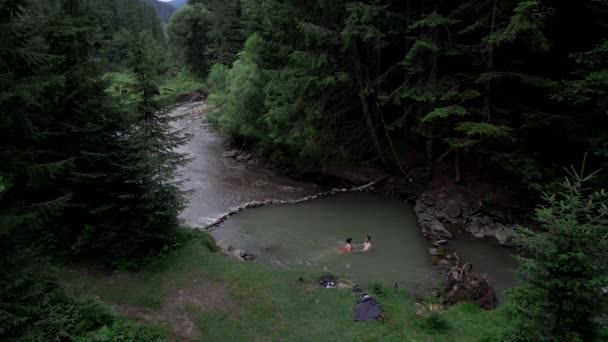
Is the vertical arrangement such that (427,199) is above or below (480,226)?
above

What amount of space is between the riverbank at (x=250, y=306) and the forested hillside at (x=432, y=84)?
8.17 meters

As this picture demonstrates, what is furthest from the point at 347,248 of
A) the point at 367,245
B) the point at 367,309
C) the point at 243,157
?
the point at 243,157

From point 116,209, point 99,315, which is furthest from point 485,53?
point 99,315

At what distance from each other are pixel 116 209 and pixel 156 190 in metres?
1.62

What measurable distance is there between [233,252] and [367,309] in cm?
614

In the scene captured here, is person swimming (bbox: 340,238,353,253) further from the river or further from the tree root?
the tree root

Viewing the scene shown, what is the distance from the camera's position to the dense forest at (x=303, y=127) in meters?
6.65

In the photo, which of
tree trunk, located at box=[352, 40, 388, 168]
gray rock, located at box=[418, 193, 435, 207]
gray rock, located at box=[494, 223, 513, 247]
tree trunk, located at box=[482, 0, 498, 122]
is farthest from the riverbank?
tree trunk, located at box=[352, 40, 388, 168]

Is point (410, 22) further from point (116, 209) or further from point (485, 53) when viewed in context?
point (116, 209)

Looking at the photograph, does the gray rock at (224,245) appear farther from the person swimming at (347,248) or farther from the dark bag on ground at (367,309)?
the dark bag on ground at (367,309)

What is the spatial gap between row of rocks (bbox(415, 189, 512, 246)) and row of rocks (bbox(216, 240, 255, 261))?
7.55 m

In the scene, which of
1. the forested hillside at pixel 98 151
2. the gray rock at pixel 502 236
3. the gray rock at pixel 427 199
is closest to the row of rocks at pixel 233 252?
the forested hillside at pixel 98 151

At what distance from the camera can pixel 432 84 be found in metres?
17.3

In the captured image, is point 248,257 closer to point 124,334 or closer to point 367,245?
point 367,245
